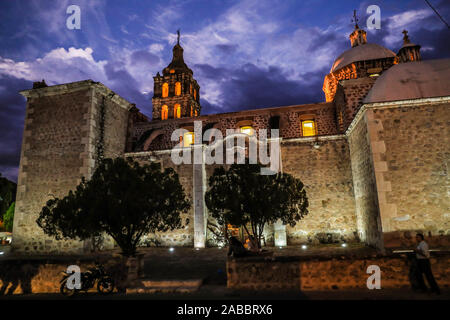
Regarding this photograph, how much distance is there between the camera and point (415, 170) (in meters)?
10.6

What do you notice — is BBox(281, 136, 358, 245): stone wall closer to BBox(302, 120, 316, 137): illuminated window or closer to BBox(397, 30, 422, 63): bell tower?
BBox(302, 120, 316, 137): illuminated window

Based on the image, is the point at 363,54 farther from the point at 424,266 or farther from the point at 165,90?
the point at 165,90

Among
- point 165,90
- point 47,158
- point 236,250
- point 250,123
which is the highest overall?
point 165,90

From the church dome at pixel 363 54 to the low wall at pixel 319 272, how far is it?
55.2ft

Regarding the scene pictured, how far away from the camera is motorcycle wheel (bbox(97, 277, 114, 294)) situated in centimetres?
694

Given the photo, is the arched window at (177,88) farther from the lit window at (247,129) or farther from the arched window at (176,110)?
the lit window at (247,129)

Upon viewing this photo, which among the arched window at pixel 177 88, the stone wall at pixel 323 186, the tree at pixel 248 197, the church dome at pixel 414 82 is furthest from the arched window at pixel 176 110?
the tree at pixel 248 197

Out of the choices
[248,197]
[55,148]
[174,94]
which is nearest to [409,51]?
[248,197]

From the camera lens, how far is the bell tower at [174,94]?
3156 cm

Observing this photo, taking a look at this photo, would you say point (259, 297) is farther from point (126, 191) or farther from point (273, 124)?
point (273, 124)

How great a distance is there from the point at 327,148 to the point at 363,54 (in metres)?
9.20

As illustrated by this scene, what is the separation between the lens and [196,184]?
15477 millimetres

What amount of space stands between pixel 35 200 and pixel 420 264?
16.8m
